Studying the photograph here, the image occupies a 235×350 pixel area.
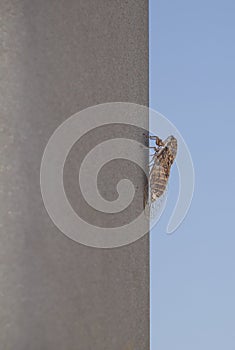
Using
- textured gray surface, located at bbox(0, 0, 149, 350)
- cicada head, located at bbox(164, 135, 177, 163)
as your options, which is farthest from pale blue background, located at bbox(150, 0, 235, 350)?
textured gray surface, located at bbox(0, 0, 149, 350)

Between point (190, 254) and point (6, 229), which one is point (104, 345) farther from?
point (190, 254)

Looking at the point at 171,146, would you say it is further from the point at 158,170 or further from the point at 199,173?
the point at 199,173

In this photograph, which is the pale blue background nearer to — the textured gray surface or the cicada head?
the cicada head

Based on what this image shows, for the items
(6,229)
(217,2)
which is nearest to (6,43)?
(6,229)

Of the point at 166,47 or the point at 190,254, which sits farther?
the point at 166,47

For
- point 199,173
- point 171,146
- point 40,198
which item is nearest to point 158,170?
point 171,146

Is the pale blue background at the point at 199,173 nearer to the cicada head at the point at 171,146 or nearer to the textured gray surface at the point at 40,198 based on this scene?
the cicada head at the point at 171,146
